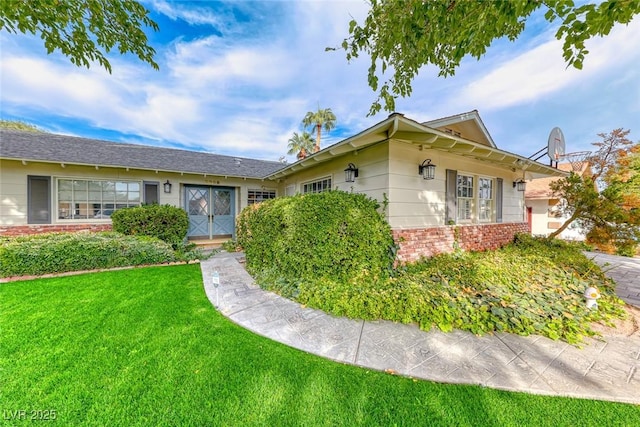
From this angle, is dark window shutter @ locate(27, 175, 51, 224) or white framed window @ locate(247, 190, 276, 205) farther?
white framed window @ locate(247, 190, 276, 205)

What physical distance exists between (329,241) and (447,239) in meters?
3.40

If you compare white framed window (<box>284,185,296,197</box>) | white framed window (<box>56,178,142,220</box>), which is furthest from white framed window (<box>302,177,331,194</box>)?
white framed window (<box>56,178,142,220</box>)

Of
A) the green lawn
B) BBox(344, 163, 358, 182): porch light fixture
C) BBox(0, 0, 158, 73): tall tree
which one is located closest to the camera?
the green lawn

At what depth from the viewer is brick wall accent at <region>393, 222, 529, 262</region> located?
4.96 metres

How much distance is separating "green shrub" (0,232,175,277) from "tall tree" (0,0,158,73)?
415cm

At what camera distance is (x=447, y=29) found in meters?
2.80

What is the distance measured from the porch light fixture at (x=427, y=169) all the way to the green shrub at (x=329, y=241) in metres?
1.55

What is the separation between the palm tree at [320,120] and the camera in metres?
18.8

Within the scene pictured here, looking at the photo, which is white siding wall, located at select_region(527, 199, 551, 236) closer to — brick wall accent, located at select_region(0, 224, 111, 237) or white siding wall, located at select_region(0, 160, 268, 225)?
white siding wall, located at select_region(0, 160, 268, 225)

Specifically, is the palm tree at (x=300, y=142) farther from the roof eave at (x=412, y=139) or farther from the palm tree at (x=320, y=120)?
the roof eave at (x=412, y=139)

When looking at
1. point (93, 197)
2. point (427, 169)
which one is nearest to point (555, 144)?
point (427, 169)

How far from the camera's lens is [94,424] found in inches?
65.5

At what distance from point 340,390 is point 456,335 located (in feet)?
5.86

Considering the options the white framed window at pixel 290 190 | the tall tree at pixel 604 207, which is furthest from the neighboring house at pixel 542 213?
the white framed window at pixel 290 190
